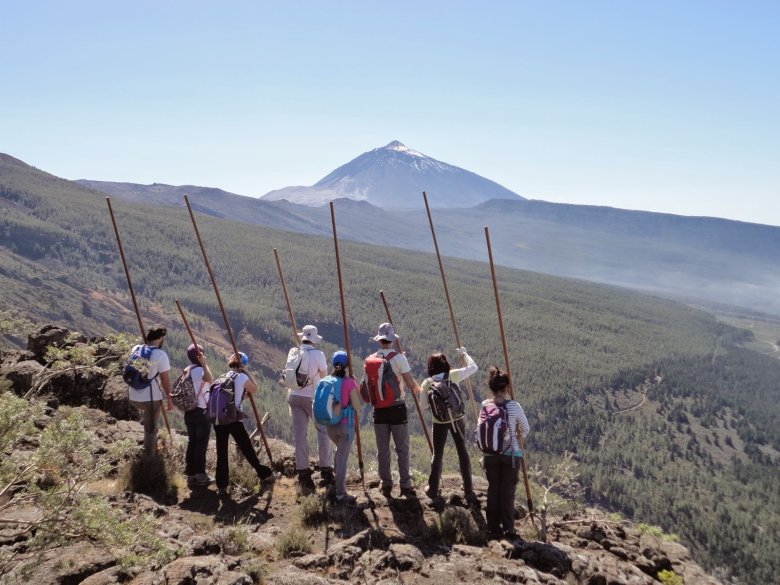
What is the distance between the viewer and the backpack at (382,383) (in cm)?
760

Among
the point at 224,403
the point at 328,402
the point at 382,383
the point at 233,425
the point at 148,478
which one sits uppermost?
the point at 382,383

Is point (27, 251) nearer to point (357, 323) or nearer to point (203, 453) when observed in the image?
point (357, 323)

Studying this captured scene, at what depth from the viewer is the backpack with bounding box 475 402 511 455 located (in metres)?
7.09

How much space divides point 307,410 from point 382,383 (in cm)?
149

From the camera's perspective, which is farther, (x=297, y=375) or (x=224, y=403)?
(x=297, y=375)

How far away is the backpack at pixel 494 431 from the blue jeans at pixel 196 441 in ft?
13.0

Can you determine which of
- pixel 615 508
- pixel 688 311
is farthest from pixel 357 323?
pixel 688 311

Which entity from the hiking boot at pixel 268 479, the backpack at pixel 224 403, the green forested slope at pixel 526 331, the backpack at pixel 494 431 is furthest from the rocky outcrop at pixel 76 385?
the green forested slope at pixel 526 331

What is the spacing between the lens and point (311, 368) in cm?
825

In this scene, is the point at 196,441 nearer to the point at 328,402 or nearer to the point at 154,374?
the point at 154,374

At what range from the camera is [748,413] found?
291 feet

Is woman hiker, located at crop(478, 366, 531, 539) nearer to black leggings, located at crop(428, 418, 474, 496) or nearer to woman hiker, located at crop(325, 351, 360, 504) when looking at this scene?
black leggings, located at crop(428, 418, 474, 496)

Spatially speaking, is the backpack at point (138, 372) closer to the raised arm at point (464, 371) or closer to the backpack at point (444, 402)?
the backpack at point (444, 402)

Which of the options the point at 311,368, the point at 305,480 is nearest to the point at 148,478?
the point at 305,480
